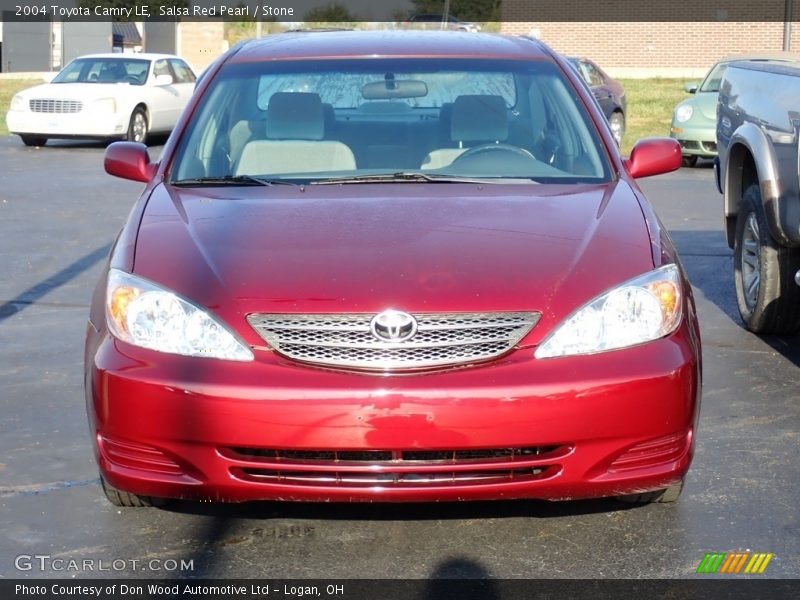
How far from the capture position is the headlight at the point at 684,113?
17.4m

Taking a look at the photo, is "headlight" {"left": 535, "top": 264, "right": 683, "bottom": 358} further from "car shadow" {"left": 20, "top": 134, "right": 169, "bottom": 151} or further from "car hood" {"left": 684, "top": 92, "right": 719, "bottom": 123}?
"car shadow" {"left": 20, "top": 134, "right": 169, "bottom": 151}

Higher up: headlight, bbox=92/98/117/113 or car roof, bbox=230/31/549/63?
car roof, bbox=230/31/549/63

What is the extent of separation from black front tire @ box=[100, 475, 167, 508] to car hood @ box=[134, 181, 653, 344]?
29.1 inches

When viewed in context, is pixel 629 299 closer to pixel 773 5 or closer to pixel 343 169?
pixel 343 169

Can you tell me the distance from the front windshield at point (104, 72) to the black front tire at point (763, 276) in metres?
16.1

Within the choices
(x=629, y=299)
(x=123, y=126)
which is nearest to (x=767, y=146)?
(x=629, y=299)

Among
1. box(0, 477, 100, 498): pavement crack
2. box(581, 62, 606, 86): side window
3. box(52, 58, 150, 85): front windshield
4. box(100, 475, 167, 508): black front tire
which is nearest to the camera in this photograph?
box(100, 475, 167, 508): black front tire

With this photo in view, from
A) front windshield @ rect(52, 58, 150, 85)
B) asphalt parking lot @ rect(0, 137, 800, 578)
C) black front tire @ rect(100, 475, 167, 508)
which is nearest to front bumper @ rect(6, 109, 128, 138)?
front windshield @ rect(52, 58, 150, 85)

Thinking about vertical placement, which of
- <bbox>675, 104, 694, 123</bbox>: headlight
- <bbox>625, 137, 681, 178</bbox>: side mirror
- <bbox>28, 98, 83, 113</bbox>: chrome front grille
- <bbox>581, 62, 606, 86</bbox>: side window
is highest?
<bbox>625, 137, 681, 178</bbox>: side mirror

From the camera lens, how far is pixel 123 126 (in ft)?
68.2

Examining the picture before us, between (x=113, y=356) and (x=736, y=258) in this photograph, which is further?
(x=736, y=258)

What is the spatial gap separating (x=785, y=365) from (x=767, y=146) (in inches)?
43.1

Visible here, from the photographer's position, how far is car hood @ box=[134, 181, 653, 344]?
12.7ft

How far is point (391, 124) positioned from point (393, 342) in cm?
175
